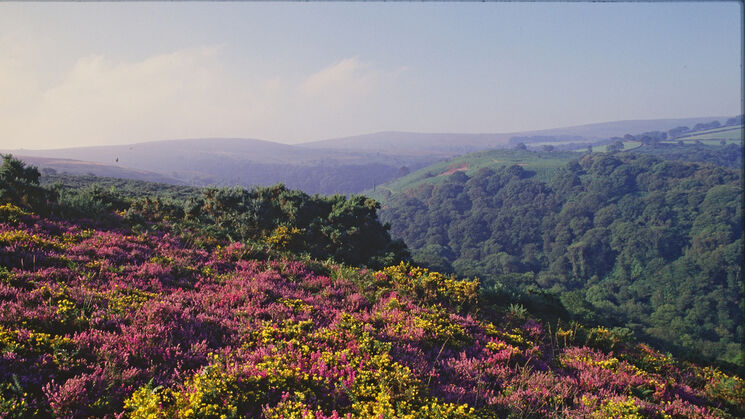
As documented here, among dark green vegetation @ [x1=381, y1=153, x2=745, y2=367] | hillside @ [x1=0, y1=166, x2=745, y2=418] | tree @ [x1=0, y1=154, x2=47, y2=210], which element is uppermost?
tree @ [x1=0, y1=154, x2=47, y2=210]

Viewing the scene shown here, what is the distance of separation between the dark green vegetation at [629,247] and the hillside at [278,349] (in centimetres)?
5732

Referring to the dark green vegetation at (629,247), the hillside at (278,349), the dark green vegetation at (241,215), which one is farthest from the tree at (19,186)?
the dark green vegetation at (629,247)

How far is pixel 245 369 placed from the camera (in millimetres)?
4668

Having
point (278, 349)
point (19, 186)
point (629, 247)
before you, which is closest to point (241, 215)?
point (19, 186)

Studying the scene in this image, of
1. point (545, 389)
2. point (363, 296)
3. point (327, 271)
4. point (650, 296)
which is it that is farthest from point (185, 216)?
point (650, 296)

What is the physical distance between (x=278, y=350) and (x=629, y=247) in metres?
163

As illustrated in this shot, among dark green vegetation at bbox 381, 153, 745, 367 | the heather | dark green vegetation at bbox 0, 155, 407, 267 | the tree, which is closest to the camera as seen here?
the heather

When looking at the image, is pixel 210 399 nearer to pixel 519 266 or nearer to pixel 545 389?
pixel 545 389

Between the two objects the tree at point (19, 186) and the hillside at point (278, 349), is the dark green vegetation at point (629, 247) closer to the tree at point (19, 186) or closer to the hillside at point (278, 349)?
the hillside at point (278, 349)

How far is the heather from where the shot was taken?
4.25 metres

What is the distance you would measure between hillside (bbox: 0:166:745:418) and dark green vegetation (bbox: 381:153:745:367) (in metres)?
57.3

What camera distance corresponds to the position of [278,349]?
213 inches

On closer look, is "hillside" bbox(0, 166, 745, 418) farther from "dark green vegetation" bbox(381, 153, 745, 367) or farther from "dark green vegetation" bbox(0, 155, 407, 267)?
"dark green vegetation" bbox(381, 153, 745, 367)

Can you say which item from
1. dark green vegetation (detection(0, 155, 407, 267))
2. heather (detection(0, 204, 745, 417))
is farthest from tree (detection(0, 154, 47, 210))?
heather (detection(0, 204, 745, 417))
